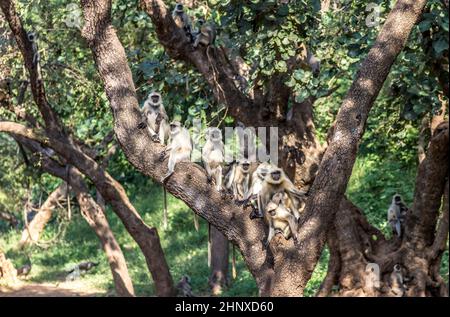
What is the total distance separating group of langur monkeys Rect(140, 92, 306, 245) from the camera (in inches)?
277

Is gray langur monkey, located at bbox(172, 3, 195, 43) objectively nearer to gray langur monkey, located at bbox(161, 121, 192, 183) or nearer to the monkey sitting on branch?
the monkey sitting on branch

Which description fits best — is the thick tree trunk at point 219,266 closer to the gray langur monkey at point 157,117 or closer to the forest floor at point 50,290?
the forest floor at point 50,290

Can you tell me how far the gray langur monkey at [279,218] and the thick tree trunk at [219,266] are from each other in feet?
20.0

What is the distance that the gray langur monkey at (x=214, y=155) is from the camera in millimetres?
8211

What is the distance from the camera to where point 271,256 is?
6727mm

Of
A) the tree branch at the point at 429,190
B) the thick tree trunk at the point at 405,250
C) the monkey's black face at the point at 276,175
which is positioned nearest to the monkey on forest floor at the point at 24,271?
the thick tree trunk at the point at 405,250

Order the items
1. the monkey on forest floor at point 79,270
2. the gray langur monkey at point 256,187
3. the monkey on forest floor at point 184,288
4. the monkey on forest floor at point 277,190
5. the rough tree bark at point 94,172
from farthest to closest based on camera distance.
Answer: the monkey on forest floor at point 79,270, the monkey on forest floor at point 184,288, the rough tree bark at point 94,172, the monkey on forest floor at point 277,190, the gray langur monkey at point 256,187

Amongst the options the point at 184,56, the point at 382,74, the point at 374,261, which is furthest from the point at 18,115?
the point at 382,74

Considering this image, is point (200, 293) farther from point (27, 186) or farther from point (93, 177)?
point (93, 177)

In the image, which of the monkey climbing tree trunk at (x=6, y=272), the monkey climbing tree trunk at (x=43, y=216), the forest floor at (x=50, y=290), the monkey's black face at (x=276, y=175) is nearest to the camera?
the monkey's black face at (x=276, y=175)

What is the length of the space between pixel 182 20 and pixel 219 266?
494 centimetres

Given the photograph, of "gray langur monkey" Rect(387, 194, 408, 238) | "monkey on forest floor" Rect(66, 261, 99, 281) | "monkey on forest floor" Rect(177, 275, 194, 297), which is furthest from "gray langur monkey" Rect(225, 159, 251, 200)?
"monkey on forest floor" Rect(66, 261, 99, 281)

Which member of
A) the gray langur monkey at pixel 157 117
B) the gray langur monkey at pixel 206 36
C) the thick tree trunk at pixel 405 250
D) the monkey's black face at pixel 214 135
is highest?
the gray langur monkey at pixel 206 36

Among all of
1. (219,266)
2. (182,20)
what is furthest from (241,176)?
(219,266)
